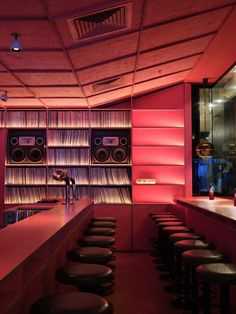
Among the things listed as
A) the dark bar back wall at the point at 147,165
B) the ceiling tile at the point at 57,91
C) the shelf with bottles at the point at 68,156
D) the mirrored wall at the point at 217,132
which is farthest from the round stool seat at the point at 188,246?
the shelf with bottles at the point at 68,156

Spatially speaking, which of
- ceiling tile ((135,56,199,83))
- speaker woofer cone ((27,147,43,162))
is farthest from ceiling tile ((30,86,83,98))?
speaker woofer cone ((27,147,43,162))

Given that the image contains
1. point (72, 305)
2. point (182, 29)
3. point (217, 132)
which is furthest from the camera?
point (217, 132)

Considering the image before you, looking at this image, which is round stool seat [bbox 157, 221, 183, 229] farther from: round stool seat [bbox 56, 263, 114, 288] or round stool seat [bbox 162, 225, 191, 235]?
round stool seat [bbox 56, 263, 114, 288]

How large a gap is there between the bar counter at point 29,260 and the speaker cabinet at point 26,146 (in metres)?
3.75

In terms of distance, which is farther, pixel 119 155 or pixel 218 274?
pixel 119 155

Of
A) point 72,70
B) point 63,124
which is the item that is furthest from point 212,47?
point 63,124

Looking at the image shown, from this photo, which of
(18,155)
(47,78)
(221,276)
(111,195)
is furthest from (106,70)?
(221,276)

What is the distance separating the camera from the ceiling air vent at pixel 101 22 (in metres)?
3.34

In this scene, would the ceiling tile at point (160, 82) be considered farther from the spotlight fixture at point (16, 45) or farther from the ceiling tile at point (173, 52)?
the spotlight fixture at point (16, 45)

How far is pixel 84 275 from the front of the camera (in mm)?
2369

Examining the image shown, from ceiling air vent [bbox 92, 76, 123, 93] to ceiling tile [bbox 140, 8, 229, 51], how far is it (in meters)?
1.18

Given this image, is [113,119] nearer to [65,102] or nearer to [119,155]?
[119,155]

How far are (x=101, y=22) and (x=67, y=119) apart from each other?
3716 mm

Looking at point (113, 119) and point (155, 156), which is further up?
point (113, 119)
